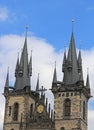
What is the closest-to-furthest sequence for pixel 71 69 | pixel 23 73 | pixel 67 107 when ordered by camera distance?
pixel 67 107
pixel 71 69
pixel 23 73

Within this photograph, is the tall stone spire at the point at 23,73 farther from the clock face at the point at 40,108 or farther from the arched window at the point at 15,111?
the clock face at the point at 40,108

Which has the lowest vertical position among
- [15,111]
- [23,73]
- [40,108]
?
[15,111]

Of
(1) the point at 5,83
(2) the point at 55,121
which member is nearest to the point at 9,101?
(1) the point at 5,83

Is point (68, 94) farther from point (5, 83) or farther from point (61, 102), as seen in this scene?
point (5, 83)

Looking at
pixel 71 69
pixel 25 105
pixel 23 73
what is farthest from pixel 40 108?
pixel 71 69

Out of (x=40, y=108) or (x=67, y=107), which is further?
(x=40, y=108)

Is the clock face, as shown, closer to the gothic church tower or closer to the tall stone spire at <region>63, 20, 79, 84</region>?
the gothic church tower

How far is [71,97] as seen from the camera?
213 ft

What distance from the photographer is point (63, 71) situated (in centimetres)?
6775

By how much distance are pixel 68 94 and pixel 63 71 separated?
13.9 ft

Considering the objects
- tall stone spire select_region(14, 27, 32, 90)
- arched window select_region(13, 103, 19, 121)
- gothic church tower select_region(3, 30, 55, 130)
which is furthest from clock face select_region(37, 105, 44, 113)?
tall stone spire select_region(14, 27, 32, 90)

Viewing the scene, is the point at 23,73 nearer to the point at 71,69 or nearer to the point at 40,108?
the point at 40,108

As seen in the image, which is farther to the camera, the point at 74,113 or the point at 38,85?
the point at 38,85

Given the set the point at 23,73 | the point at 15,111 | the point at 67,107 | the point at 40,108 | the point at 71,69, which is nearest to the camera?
the point at 67,107
